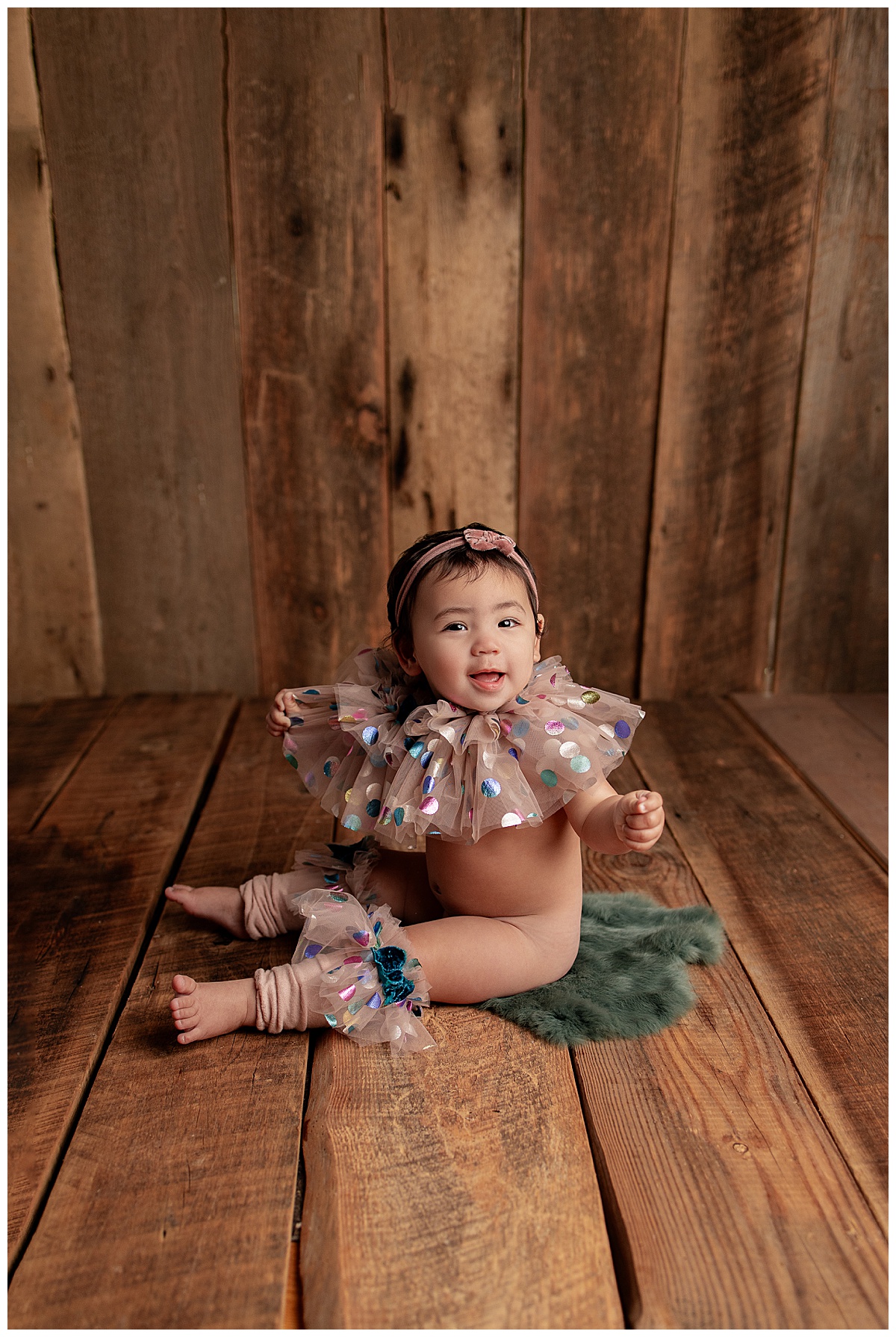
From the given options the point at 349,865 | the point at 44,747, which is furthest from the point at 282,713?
the point at 44,747

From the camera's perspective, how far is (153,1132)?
1.17 meters

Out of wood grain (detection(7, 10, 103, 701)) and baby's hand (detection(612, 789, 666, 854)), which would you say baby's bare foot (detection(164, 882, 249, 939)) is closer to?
baby's hand (detection(612, 789, 666, 854))

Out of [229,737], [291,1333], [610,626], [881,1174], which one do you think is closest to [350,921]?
[291,1333]

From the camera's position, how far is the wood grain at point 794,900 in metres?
1.24

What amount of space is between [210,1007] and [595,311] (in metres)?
1.62

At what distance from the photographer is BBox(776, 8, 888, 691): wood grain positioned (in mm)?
2164

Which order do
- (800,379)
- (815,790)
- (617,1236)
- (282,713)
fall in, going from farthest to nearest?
(800,379) → (815,790) → (282,713) → (617,1236)

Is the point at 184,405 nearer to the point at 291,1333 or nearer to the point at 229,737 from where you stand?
the point at 229,737

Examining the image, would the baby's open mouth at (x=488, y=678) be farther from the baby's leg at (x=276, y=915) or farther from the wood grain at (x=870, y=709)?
the wood grain at (x=870, y=709)

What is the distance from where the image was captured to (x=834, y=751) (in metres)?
2.20

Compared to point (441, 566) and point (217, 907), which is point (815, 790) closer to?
point (441, 566)

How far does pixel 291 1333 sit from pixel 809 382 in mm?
2035

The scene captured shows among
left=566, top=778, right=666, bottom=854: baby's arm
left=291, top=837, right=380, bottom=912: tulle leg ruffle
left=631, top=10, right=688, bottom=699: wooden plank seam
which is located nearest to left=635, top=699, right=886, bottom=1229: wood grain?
left=631, top=10, right=688, bottom=699: wooden plank seam

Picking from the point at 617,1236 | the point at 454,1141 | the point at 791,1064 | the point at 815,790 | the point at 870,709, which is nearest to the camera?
the point at 617,1236
